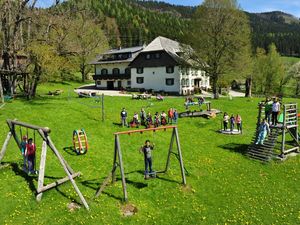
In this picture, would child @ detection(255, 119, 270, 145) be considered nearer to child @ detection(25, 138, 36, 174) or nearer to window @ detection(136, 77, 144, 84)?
child @ detection(25, 138, 36, 174)

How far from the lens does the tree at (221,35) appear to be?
48716 mm

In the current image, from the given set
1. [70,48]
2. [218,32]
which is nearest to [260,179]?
[70,48]

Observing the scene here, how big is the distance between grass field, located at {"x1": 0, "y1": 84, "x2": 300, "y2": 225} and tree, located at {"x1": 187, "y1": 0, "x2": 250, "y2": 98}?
966 inches

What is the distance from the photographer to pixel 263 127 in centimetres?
2316

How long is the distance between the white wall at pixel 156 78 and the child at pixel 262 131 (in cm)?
3502

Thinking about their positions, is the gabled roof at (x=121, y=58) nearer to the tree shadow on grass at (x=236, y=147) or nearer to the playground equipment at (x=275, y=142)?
the tree shadow on grass at (x=236, y=147)

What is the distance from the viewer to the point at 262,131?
2328 centimetres

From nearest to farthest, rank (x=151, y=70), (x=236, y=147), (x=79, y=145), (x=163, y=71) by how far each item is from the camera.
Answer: (x=79, y=145), (x=236, y=147), (x=163, y=71), (x=151, y=70)

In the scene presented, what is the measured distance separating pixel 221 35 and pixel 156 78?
1680 cm

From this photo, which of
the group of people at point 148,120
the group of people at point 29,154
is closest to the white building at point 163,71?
the group of people at point 148,120

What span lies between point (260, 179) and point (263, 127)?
5.21 m

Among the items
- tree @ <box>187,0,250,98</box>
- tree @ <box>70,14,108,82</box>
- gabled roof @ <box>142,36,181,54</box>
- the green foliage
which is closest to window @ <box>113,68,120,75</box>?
tree @ <box>70,14,108,82</box>

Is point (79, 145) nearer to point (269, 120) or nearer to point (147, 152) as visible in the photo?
point (147, 152)

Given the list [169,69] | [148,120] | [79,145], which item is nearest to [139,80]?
[169,69]
